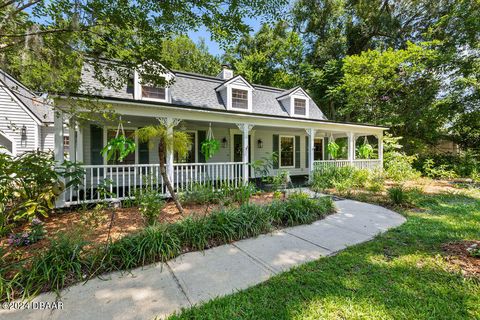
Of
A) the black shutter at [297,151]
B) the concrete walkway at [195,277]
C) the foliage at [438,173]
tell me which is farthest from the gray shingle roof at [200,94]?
the foliage at [438,173]

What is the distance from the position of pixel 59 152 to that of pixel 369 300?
6637 mm

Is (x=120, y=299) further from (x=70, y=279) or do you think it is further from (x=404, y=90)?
(x=404, y=90)

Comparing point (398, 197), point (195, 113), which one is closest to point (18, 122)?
point (195, 113)

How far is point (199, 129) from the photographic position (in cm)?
971

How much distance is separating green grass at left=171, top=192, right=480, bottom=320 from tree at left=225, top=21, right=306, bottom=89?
1778cm

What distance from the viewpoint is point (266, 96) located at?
12.0m

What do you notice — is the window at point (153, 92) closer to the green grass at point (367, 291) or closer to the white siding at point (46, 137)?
the green grass at point (367, 291)

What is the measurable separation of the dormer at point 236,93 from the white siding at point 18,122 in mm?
9829

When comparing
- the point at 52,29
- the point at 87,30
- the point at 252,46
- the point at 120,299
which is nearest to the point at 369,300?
the point at 120,299

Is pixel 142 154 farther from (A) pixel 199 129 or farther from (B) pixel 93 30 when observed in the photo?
(B) pixel 93 30

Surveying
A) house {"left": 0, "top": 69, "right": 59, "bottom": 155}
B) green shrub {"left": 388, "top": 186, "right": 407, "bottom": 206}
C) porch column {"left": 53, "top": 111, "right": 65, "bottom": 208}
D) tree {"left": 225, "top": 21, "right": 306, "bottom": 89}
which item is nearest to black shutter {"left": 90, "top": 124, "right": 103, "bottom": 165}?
porch column {"left": 53, "top": 111, "right": 65, "bottom": 208}

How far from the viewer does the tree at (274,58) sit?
19531 millimetres

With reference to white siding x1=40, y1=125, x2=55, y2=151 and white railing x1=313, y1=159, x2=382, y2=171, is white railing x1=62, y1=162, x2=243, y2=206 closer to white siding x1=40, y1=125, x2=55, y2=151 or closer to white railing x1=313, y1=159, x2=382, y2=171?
white railing x1=313, y1=159, x2=382, y2=171

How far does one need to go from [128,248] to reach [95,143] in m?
6.22
